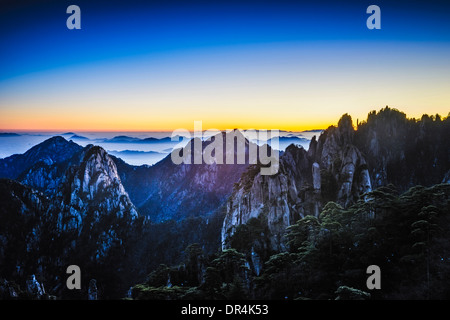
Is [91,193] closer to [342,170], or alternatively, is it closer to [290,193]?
[290,193]

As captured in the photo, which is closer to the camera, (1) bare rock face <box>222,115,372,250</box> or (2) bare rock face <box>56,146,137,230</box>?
(1) bare rock face <box>222,115,372,250</box>

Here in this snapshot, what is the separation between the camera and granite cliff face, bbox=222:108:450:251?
181 ft

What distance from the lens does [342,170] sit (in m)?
64.0

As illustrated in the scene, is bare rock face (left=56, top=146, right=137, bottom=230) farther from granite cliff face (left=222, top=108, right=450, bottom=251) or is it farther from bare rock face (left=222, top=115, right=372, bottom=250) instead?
bare rock face (left=222, top=115, right=372, bottom=250)

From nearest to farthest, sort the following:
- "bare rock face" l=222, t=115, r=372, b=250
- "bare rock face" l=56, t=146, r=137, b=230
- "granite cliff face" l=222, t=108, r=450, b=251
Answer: "bare rock face" l=222, t=115, r=372, b=250
"granite cliff face" l=222, t=108, r=450, b=251
"bare rock face" l=56, t=146, r=137, b=230

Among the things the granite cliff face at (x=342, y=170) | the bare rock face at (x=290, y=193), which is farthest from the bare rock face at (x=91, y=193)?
A: the bare rock face at (x=290, y=193)

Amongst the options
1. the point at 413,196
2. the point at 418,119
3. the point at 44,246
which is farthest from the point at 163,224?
the point at 413,196

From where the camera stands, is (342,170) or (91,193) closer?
(342,170)

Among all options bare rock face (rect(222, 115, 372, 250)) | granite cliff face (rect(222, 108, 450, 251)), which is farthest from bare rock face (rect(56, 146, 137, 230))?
bare rock face (rect(222, 115, 372, 250))

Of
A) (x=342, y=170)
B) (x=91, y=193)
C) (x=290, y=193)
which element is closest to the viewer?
(x=290, y=193)

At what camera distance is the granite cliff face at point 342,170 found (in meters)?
55.2

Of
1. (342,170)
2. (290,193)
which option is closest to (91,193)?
(290,193)
